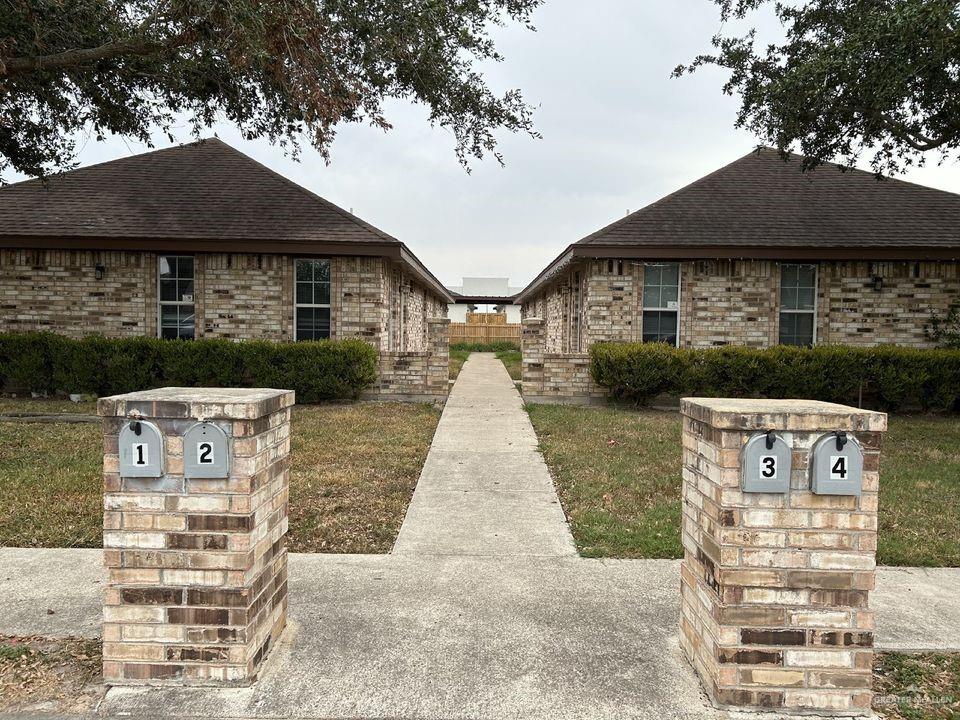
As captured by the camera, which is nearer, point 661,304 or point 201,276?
point 201,276

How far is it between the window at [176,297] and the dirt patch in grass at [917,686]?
496 inches

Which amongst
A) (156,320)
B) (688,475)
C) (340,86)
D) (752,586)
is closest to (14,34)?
(340,86)

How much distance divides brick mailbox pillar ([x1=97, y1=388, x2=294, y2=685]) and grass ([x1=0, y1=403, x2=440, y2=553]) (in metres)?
1.79

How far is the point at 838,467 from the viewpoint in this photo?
2.54 m

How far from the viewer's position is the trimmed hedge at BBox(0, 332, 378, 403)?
1133cm

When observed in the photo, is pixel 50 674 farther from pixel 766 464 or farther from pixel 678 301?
pixel 678 301

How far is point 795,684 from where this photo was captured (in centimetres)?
261

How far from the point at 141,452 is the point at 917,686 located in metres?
3.57

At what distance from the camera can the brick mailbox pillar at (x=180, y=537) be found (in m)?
2.60

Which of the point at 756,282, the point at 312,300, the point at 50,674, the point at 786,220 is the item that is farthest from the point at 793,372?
the point at 50,674


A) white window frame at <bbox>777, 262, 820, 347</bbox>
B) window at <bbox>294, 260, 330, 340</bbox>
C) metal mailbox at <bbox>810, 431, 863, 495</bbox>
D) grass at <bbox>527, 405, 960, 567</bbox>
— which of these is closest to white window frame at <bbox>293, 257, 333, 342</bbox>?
window at <bbox>294, 260, 330, 340</bbox>

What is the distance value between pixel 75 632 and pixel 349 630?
138 centimetres

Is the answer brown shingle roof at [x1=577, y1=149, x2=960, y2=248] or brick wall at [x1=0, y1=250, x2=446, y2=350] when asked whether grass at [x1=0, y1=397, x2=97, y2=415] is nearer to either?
brick wall at [x1=0, y1=250, x2=446, y2=350]

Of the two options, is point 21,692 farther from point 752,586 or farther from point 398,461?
point 398,461
